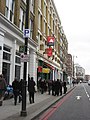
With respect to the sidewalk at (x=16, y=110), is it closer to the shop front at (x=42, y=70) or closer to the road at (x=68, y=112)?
the road at (x=68, y=112)

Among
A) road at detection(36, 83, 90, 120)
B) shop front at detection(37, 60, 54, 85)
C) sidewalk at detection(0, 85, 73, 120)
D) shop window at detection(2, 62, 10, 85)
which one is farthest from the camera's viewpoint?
shop front at detection(37, 60, 54, 85)

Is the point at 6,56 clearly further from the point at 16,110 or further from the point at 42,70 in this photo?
the point at 42,70

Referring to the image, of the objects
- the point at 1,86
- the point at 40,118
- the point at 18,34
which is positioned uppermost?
the point at 18,34

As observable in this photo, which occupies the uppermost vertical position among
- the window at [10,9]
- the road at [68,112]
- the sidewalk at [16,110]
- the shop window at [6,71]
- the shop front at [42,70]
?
the window at [10,9]

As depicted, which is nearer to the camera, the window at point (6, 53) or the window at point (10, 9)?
the window at point (6, 53)

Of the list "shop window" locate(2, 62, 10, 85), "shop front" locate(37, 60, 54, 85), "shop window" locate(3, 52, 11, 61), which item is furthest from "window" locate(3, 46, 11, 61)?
"shop front" locate(37, 60, 54, 85)

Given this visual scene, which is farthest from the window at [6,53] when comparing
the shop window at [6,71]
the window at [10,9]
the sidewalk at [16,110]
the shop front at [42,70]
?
the shop front at [42,70]

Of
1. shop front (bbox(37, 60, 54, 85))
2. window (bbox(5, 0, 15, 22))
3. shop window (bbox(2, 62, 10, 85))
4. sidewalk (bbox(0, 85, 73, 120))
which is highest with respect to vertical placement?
window (bbox(5, 0, 15, 22))

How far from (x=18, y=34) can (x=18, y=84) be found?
327 inches

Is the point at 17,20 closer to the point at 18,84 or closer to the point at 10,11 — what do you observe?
the point at 10,11

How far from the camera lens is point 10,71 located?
83.1 feet

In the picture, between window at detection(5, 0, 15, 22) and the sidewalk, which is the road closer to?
the sidewalk

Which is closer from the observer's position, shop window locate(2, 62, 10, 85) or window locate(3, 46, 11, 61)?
shop window locate(2, 62, 10, 85)

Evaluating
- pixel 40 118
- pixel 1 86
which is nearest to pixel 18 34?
pixel 1 86
